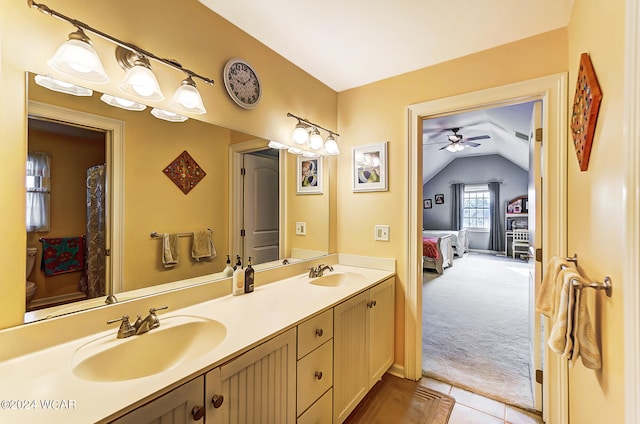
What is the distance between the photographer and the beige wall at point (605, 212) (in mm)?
766

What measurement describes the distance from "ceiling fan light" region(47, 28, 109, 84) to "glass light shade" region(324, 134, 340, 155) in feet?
4.98

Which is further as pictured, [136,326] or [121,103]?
[121,103]

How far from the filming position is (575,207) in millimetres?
1388

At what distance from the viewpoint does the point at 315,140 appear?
2127 millimetres

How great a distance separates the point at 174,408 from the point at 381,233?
1765 millimetres

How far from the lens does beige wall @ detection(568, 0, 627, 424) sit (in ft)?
2.51

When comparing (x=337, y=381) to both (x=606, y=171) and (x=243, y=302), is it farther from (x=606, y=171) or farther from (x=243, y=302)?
(x=606, y=171)

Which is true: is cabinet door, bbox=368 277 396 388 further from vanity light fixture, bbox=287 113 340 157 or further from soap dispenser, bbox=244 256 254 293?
vanity light fixture, bbox=287 113 340 157

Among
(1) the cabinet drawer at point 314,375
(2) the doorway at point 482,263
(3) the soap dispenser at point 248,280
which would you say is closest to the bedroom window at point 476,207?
(2) the doorway at point 482,263

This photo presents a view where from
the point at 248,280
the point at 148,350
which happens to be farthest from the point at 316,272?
the point at 148,350

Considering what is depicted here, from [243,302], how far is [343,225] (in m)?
1.22

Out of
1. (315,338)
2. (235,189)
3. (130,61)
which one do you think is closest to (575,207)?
(315,338)

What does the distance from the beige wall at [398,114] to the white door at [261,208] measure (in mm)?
674

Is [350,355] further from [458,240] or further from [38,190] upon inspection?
[458,240]
